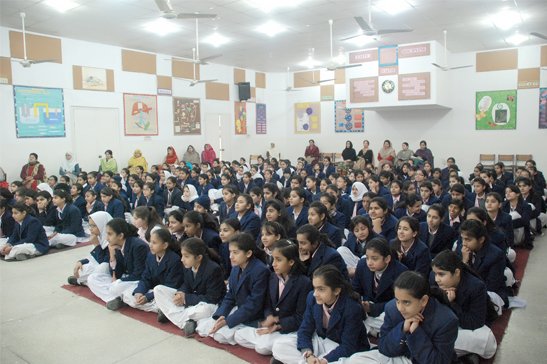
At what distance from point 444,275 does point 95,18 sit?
800 cm

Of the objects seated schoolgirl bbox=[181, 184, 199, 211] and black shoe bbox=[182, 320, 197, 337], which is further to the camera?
seated schoolgirl bbox=[181, 184, 199, 211]

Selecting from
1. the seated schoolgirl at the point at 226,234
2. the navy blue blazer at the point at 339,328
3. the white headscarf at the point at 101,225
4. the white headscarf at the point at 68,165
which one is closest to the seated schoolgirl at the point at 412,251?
the navy blue blazer at the point at 339,328

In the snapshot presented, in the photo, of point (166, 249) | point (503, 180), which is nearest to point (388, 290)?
point (166, 249)

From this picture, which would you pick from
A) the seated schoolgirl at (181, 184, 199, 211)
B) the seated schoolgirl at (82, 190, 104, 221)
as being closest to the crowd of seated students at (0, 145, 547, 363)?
the seated schoolgirl at (82, 190, 104, 221)

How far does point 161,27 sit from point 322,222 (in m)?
6.64

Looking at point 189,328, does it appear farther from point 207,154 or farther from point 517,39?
point 517,39

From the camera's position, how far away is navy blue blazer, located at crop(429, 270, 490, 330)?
8.89 feet

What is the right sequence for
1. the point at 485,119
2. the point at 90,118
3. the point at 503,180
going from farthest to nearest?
the point at 485,119
the point at 90,118
the point at 503,180

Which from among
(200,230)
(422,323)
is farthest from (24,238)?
(422,323)

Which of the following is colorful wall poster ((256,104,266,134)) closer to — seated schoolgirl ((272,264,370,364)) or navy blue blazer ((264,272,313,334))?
navy blue blazer ((264,272,313,334))

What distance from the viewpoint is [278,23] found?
8859 millimetres

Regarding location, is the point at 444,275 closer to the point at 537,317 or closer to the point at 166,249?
the point at 537,317

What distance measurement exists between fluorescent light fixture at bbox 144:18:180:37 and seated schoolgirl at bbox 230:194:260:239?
5.36 meters

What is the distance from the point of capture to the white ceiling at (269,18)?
763cm
